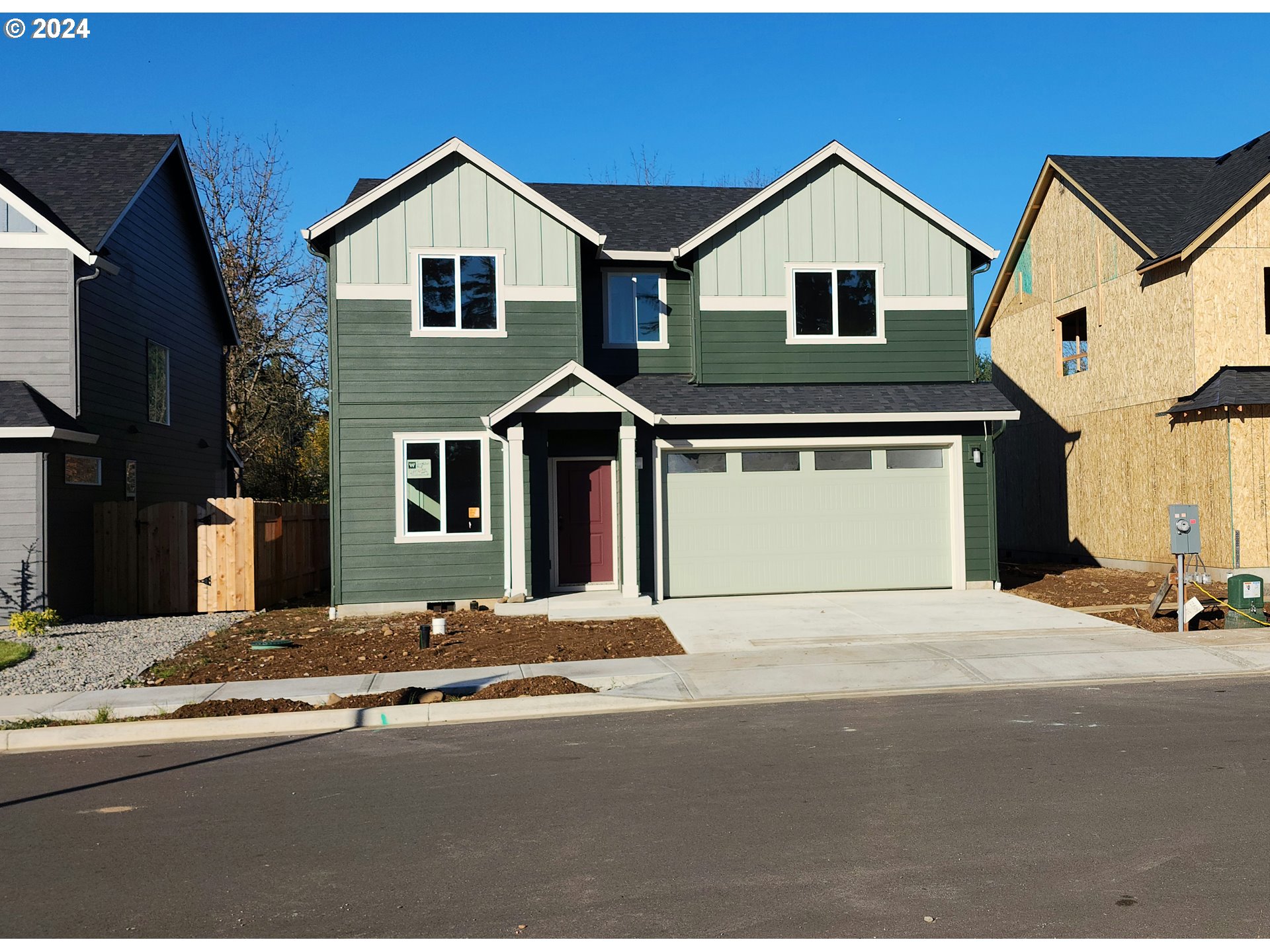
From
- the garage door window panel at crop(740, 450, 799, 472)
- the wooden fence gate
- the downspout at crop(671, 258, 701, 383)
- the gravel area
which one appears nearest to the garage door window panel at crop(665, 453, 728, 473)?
the garage door window panel at crop(740, 450, 799, 472)

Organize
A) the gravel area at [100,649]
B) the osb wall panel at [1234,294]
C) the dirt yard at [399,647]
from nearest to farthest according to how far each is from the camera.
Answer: the gravel area at [100,649], the dirt yard at [399,647], the osb wall panel at [1234,294]

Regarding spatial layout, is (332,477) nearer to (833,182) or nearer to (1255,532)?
(833,182)

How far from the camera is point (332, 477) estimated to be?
55.6 ft

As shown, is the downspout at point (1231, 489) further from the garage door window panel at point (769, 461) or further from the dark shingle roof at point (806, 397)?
the garage door window panel at point (769, 461)

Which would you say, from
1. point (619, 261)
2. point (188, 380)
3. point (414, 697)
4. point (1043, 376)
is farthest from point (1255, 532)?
point (188, 380)

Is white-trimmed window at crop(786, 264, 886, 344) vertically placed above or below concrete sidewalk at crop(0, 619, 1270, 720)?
above

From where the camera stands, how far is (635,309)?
1886 centimetres

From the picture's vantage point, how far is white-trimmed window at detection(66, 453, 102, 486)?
659 inches

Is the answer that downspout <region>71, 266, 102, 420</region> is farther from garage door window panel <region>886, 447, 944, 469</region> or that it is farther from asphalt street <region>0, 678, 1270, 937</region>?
garage door window panel <region>886, 447, 944, 469</region>

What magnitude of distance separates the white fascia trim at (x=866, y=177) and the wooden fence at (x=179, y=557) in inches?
355

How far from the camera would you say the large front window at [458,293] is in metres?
17.2

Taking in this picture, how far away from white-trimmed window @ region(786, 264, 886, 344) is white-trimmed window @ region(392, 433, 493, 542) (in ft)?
19.6

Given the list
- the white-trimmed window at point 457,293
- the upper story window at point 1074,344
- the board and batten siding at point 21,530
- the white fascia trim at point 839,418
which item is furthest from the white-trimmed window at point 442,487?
the upper story window at point 1074,344

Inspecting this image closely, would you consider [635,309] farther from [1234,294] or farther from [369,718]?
[1234,294]
